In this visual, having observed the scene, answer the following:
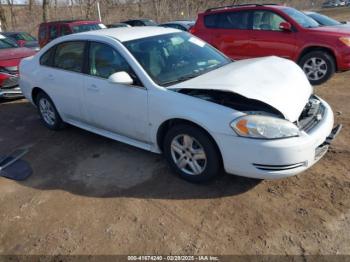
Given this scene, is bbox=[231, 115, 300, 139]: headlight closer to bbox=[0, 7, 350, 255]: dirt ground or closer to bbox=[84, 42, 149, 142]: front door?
bbox=[0, 7, 350, 255]: dirt ground

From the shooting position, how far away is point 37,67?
17.7 feet

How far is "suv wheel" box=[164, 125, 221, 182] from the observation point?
11.0 ft

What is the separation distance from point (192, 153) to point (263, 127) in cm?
84

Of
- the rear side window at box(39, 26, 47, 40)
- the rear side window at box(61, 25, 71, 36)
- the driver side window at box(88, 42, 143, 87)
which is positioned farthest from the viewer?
the rear side window at box(39, 26, 47, 40)

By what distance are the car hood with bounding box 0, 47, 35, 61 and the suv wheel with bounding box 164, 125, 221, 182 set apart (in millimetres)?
5921

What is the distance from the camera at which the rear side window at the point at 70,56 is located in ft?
15.0

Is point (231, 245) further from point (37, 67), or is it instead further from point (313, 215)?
point (37, 67)

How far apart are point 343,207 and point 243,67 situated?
1.87 m

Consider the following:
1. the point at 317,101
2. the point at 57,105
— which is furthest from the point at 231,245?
the point at 57,105

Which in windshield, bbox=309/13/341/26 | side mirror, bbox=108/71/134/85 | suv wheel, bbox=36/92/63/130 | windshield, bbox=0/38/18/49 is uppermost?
windshield, bbox=309/13/341/26

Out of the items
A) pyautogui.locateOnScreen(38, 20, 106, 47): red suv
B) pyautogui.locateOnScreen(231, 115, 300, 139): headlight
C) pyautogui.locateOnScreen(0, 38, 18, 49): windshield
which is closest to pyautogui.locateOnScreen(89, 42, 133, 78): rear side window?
pyautogui.locateOnScreen(231, 115, 300, 139): headlight

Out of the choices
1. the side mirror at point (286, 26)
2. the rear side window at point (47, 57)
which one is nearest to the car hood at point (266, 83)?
the rear side window at point (47, 57)

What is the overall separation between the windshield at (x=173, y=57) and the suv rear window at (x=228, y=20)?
3811 millimetres

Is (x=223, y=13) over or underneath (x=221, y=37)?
over
